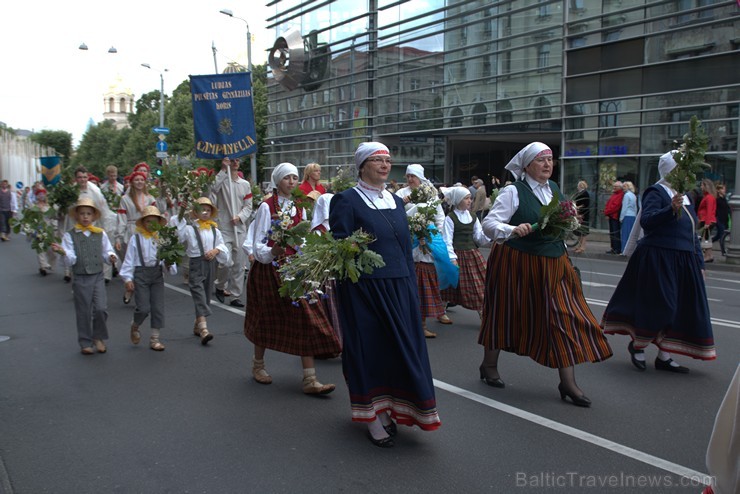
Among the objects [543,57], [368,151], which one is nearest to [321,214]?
[368,151]

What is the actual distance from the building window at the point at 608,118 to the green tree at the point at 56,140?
114m

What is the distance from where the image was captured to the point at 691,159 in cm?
589

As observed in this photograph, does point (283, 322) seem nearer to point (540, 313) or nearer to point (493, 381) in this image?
point (493, 381)

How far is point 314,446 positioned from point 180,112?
66789 mm

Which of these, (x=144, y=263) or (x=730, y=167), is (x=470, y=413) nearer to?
(x=144, y=263)

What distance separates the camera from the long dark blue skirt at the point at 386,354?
4512 millimetres

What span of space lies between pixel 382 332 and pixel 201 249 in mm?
4291

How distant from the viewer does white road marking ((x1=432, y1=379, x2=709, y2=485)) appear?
412 centimetres

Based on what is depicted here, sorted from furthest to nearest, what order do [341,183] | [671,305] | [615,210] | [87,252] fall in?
[615,210]
[341,183]
[87,252]
[671,305]

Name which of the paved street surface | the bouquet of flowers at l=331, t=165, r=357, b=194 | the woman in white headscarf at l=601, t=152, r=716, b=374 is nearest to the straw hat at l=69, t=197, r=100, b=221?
the paved street surface

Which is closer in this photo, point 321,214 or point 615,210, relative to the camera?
point 321,214

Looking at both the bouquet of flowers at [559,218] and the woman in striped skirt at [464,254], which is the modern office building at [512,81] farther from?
the bouquet of flowers at [559,218]

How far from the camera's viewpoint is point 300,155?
1610 inches

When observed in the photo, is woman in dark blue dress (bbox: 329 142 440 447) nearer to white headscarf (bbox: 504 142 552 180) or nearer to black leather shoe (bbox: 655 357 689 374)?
white headscarf (bbox: 504 142 552 180)
